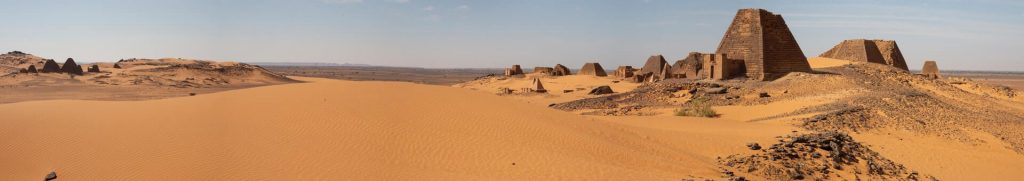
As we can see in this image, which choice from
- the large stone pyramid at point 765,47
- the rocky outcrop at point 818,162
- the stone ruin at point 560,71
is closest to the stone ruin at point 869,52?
the large stone pyramid at point 765,47

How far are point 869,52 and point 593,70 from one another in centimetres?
1889

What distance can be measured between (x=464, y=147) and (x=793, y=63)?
650 inches

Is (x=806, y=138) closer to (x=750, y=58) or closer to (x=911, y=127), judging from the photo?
(x=911, y=127)

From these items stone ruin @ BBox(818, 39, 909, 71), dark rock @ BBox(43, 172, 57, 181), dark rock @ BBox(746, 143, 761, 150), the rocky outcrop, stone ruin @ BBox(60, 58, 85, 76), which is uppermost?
stone ruin @ BBox(818, 39, 909, 71)

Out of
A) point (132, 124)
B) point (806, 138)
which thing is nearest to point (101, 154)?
point (132, 124)

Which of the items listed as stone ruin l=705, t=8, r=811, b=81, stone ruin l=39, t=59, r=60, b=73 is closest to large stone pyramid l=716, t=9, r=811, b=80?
stone ruin l=705, t=8, r=811, b=81

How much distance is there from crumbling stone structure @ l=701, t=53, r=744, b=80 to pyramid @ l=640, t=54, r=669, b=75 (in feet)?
49.8

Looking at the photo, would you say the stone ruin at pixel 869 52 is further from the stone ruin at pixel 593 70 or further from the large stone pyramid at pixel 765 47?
the stone ruin at pixel 593 70

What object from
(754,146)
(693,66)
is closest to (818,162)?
(754,146)

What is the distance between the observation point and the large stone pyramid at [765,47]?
784 inches

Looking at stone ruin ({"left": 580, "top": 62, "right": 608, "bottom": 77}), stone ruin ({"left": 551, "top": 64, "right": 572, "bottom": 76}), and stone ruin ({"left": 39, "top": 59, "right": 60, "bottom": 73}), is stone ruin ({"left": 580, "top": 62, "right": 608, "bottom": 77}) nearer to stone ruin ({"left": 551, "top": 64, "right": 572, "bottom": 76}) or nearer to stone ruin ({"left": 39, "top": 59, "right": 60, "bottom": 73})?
stone ruin ({"left": 551, "top": 64, "right": 572, "bottom": 76})

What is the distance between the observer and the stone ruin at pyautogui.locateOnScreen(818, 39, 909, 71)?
28609mm

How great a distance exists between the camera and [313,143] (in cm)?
715

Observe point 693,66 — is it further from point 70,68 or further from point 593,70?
point 70,68
